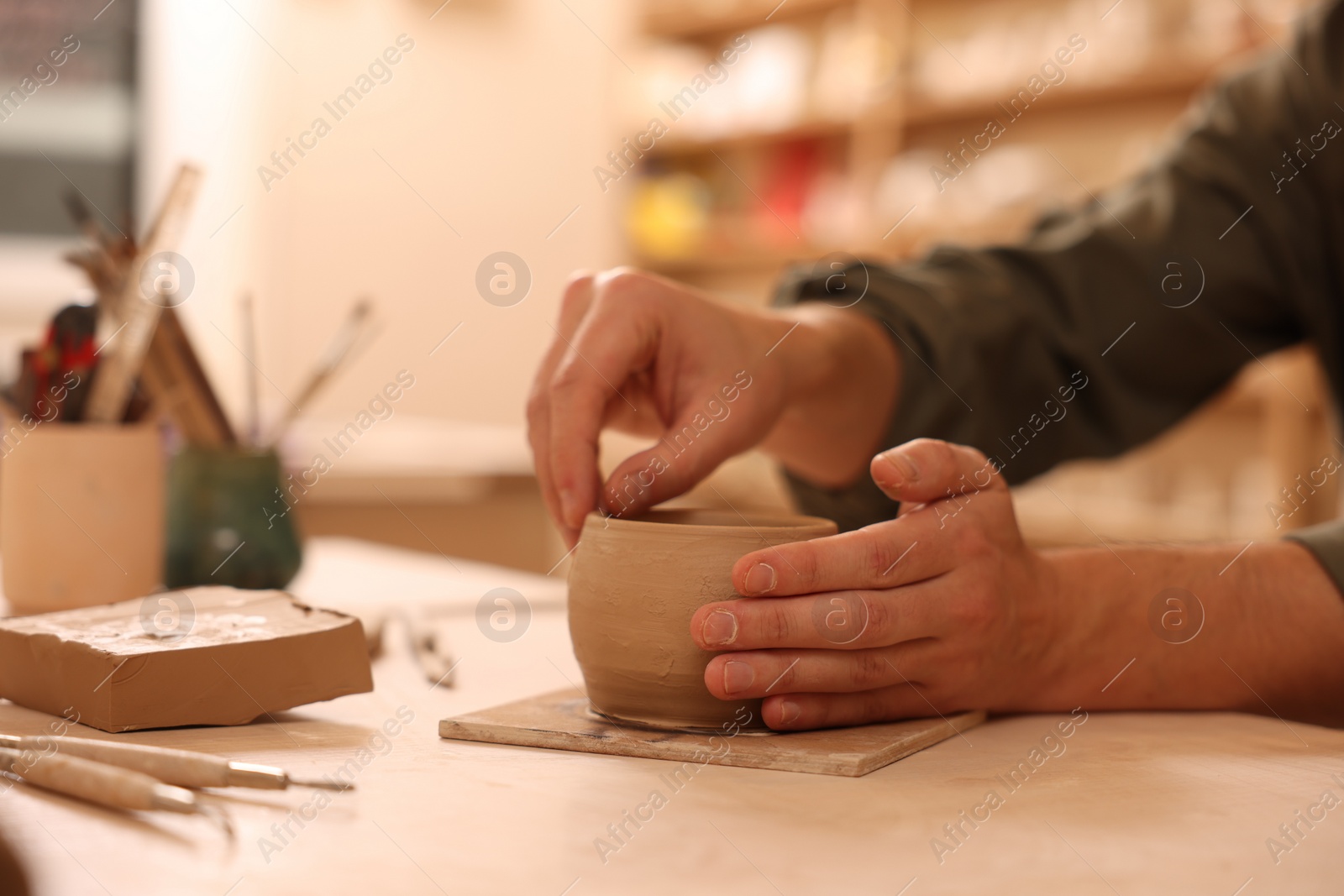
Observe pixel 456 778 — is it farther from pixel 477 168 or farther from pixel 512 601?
pixel 477 168

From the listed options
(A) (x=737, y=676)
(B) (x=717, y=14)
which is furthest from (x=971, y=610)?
(B) (x=717, y=14)

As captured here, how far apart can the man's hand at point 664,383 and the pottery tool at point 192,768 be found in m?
0.30

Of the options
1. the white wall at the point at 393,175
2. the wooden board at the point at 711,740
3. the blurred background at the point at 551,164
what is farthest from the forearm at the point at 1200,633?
the white wall at the point at 393,175

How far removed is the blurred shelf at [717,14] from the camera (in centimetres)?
376

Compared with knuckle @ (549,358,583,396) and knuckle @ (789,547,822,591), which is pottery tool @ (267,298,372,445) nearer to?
knuckle @ (549,358,583,396)

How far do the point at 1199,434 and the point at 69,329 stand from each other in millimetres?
2846

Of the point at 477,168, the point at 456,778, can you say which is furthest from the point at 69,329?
the point at 477,168

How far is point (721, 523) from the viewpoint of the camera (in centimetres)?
74

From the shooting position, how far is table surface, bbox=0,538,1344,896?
44 cm

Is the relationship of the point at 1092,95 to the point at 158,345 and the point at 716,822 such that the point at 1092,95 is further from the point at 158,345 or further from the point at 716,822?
the point at 716,822

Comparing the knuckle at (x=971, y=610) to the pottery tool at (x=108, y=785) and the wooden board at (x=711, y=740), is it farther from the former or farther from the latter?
the pottery tool at (x=108, y=785)

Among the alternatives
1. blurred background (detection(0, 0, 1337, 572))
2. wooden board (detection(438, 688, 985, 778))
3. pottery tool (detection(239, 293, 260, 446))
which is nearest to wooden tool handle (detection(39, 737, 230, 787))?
wooden board (detection(438, 688, 985, 778))

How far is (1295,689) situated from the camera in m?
0.77

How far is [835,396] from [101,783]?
79cm
